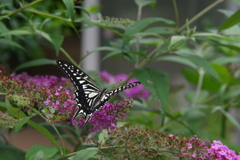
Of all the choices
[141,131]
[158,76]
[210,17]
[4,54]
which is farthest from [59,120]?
[210,17]

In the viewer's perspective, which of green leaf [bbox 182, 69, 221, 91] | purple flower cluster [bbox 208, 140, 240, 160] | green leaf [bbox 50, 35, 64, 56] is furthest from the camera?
green leaf [bbox 182, 69, 221, 91]

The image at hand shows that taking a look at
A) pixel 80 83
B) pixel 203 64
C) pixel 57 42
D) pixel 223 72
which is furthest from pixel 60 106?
pixel 223 72

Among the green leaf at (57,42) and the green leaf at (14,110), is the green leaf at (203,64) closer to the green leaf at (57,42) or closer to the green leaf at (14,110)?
the green leaf at (57,42)

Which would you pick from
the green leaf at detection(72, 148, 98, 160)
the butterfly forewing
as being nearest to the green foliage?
the green leaf at detection(72, 148, 98, 160)

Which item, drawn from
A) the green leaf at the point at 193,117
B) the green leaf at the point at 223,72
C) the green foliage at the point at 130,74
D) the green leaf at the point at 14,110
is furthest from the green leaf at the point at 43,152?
the green leaf at the point at 223,72

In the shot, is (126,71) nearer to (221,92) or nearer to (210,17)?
(210,17)

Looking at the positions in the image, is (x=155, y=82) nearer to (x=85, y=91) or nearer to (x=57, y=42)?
(x=85, y=91)

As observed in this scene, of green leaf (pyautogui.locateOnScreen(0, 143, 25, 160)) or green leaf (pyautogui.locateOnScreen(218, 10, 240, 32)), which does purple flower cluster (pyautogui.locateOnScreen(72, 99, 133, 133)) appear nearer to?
green leaf (pyautogui.locateOnScreen(0, 143, 25, 160))
